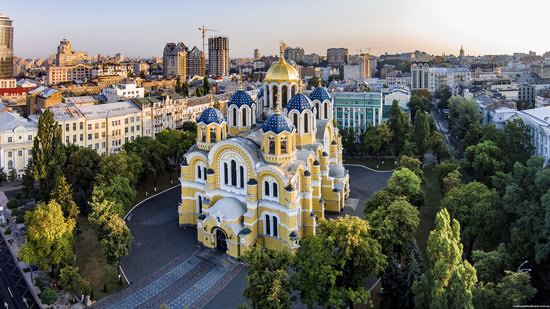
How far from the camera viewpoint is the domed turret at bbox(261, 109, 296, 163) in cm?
3528

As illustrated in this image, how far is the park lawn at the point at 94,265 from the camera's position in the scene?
103 ft

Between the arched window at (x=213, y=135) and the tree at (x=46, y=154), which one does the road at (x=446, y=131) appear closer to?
the arched window at (x=213, y=135)

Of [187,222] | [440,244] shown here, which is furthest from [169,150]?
[440,244]

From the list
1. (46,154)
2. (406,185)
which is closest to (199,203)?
(46,154)

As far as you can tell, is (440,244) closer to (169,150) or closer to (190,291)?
(190,291)

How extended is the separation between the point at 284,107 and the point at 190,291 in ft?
65.2

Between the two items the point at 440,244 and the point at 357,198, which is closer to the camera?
the point at 440,244

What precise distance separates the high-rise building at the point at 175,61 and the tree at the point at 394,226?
476ft

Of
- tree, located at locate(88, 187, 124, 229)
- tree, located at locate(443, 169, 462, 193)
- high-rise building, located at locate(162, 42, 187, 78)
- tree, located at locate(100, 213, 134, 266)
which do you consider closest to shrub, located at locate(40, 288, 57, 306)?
tree, located at locate(100, 213, 134, 266)

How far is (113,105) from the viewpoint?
67125mm

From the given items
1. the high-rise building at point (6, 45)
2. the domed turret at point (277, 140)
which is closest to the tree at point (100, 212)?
the domed turret at point (277, 140)

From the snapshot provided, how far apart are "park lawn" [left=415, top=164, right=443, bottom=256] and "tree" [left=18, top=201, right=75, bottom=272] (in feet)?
81.4

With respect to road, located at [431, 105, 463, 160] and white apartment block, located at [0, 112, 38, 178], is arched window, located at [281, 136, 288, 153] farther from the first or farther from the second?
white apartment block, located at [0, 112, 38, 178]

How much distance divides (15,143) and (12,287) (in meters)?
29.0
